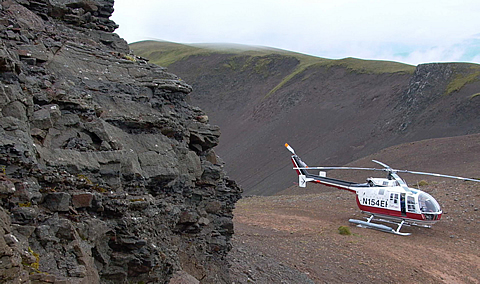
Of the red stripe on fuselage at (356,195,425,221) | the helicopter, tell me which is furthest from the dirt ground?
the red stripe on fuselage at (356,195,425,221)

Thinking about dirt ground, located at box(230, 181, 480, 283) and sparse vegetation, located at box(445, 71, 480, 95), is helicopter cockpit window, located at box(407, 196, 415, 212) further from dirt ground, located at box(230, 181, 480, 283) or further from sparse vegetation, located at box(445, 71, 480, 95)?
sparse vegetation, located at box(445, 71, 480, 95)

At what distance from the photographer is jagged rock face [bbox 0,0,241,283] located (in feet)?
17.6

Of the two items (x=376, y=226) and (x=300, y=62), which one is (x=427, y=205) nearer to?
Answer: (x=376, y=226)

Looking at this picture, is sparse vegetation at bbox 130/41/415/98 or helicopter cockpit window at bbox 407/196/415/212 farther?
sparse vegetation at bbox 130/41/415/98

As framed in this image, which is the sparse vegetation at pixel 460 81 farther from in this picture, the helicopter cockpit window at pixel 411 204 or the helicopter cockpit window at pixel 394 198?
the helicopter cockpit window at pixel 411 204

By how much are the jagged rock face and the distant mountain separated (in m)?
36.8

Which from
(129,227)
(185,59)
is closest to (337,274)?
(129,227)

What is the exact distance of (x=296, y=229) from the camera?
20562 mm

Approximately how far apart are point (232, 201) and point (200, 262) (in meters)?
1.78

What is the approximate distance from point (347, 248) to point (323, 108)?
5141 centimetres

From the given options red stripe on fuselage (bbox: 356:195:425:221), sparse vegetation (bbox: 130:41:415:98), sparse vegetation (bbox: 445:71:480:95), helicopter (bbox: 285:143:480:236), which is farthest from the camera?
sparse vegetation (bbox: 130:41:415:98)

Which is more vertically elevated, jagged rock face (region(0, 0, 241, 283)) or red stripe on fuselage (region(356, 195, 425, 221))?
jagged rock face (region(0, 0, 241, 283))

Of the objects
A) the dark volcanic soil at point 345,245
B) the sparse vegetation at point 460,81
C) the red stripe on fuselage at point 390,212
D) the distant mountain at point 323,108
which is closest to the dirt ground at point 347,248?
the dark volcanic soil at point 345,245

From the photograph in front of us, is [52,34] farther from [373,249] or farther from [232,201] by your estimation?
→ [373,249]
